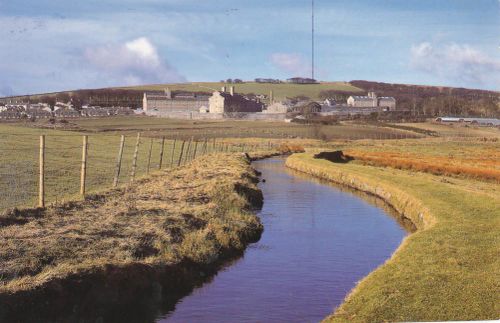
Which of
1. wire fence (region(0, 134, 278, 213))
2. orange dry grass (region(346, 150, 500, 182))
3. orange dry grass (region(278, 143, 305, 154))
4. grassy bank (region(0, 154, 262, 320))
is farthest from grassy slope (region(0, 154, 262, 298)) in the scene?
orange dry grass (region(278, 143, 305, 154))

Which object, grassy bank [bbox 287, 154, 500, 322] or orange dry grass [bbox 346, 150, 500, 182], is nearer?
grassy bank [bbox 287, 154, 500, 322]

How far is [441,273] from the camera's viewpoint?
16344 mm

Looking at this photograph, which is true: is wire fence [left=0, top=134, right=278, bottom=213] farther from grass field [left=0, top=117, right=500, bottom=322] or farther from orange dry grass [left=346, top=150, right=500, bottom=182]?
orange dry grass [left=346, top=150, right=500, bottom=182]

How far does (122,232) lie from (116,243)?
4.55ft

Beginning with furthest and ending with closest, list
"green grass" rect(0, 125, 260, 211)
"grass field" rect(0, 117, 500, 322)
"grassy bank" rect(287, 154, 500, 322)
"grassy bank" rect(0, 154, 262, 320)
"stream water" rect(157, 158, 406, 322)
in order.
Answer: "green grass" rect(0, 125, 260, 211)
"stream water" rect(157, 158, 406, 322)
"grassy bank" rect(0, 154, 262, 320)
"grass field" rect(0, 117, 500, 322)
"grassy bank" rect(287, 154, 500, 322)

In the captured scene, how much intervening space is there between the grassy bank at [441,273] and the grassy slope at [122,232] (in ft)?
18.9

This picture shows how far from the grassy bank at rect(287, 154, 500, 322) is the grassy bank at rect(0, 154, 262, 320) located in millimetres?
5165

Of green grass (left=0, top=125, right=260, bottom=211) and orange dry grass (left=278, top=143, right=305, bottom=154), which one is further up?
green grass (left=0, top=125, right=260, bottom=211)

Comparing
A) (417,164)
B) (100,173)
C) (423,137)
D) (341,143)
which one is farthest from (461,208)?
(423,137)

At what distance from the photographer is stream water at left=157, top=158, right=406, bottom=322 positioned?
52.5 ft

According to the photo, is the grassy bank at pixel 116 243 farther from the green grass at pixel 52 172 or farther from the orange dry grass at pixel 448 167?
the orange dry grass at pixel 448 167

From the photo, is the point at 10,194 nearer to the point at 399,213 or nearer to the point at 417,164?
the point at 399,213

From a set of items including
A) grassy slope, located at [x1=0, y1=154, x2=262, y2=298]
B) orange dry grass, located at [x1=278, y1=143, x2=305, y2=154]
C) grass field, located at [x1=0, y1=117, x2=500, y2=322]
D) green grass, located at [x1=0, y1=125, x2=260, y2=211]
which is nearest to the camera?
grass field, located at [x1=0, y1=117, x2=500, y2=322]

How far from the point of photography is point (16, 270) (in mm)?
14758
